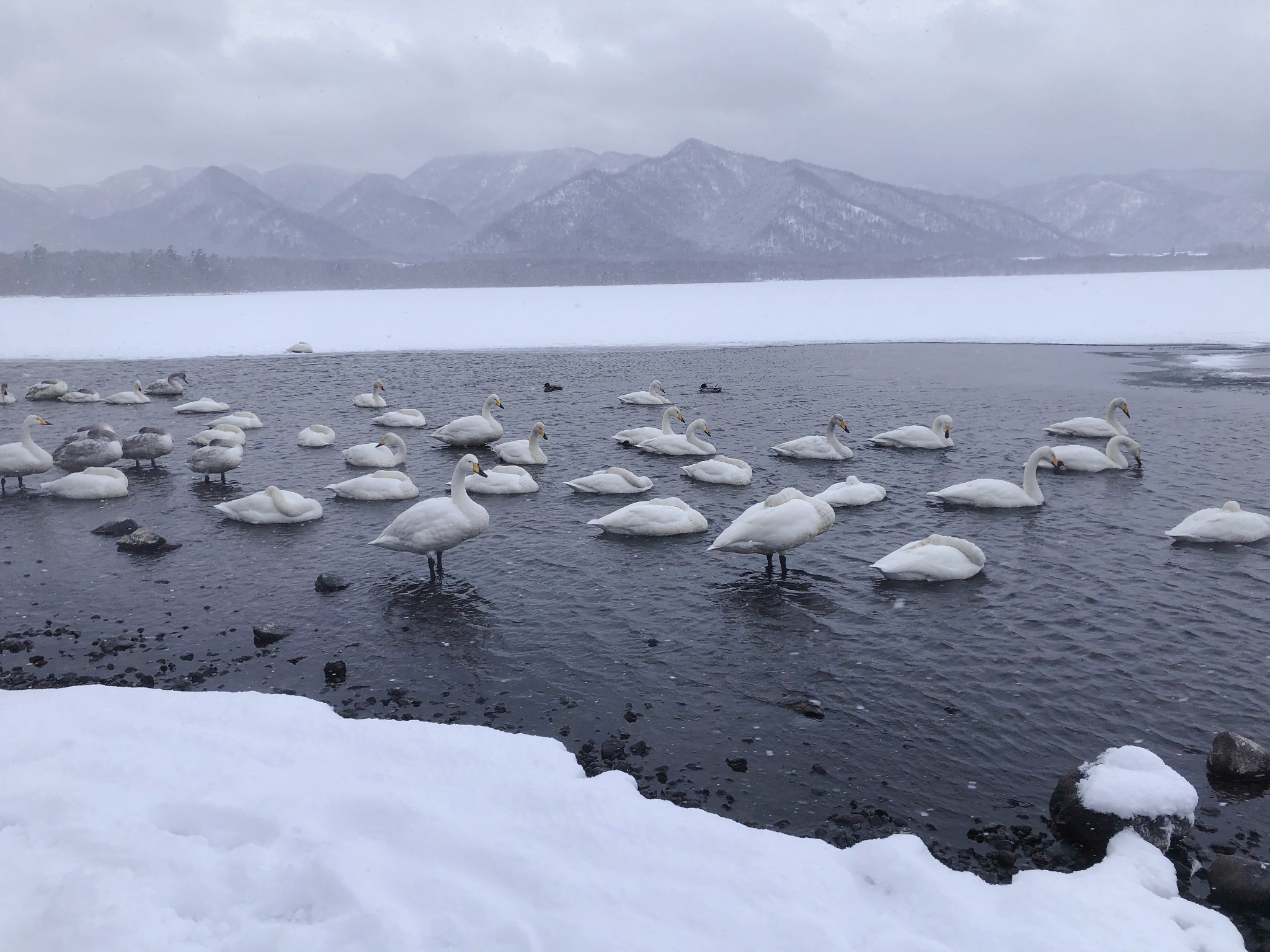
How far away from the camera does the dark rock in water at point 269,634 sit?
32.8ft

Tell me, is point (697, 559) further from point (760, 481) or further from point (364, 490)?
point (364, 490)

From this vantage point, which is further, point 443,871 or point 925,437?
point 925,437

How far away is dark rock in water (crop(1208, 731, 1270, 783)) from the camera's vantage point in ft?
23.2

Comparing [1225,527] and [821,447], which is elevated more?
[821,447]

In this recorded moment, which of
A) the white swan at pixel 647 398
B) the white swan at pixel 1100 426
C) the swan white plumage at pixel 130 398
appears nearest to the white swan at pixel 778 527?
the white swan at pixel 1100 426

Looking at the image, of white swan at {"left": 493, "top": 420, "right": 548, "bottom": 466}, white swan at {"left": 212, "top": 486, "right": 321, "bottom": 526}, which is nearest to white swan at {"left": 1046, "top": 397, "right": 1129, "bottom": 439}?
white swan at {"left": 493, "top": 420, "right": 548, "bottom": 466}

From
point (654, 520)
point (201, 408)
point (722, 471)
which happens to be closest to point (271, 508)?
point (654, 520)

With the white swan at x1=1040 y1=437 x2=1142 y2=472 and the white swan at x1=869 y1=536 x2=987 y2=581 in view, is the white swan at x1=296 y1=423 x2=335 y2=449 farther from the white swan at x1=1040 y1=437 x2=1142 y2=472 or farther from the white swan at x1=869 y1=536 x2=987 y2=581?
the white swan at x1=1040 y1=437 x2=1142 y2=472

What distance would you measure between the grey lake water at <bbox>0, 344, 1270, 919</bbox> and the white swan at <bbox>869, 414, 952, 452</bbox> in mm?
368

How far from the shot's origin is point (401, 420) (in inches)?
905

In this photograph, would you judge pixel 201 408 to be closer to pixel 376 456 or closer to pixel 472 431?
pixel 472 431

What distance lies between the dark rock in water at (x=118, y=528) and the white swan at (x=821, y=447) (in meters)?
12.9

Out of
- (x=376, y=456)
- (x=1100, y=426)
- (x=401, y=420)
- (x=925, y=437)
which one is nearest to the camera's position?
(x=376, y=456)

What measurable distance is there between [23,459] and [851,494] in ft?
51.9
